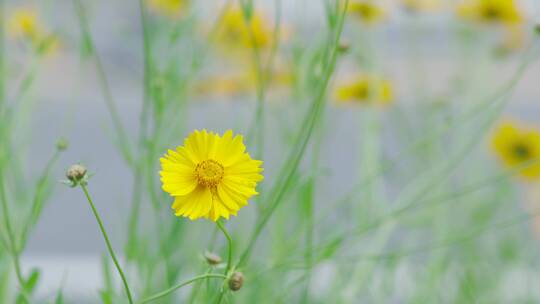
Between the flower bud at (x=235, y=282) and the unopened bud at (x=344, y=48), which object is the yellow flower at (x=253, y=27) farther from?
the flower bud at (x=235, y=282)

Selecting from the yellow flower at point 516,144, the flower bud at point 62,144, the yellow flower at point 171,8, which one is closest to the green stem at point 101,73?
the flower bud at point 62,144

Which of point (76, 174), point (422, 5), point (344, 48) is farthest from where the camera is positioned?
point (422, 5)

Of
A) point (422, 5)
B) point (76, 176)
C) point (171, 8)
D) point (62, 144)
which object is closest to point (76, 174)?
point (76, 176)

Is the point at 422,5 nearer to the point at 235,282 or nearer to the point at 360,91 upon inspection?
the point at 360,91

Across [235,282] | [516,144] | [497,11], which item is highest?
[235,282]

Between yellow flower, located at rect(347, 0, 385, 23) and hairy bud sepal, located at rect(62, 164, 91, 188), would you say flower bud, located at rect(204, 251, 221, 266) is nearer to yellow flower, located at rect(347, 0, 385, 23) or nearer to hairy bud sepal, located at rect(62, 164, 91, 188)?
hairy bud sepal, located at rect(62, 164, 91, 188)

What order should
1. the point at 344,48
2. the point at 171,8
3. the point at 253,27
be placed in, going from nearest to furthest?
the point at 344,48, the point at 253,27, the point at 171,8
